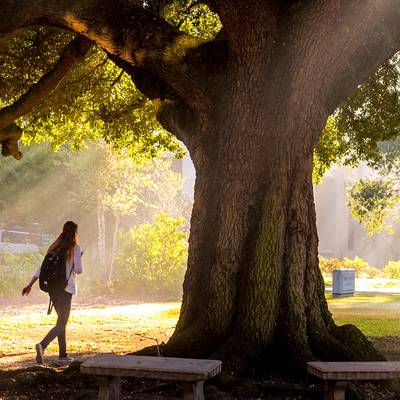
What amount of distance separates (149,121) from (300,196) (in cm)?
835

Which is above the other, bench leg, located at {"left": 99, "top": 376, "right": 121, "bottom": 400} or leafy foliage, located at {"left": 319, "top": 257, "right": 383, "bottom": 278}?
leafy foliage, located at {"left": 319, "top": 257, "right": 383, "bottom": 278}

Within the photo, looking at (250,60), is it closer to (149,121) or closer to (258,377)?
(258,377)

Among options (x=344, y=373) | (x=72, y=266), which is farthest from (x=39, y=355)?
(x=344, y=373)

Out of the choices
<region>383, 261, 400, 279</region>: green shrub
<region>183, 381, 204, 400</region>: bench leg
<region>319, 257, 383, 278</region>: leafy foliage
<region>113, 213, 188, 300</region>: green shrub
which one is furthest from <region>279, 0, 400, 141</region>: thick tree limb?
<region>383, 261, 400, 279</region>: green shrub

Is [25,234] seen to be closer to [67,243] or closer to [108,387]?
[67,243]

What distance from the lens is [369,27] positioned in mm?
8133

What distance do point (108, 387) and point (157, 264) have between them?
1715cm

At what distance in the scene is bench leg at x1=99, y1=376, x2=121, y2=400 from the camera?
6012 millimetres

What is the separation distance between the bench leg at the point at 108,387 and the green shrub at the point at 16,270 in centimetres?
1728

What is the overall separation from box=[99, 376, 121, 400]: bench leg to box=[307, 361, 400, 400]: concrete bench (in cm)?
171

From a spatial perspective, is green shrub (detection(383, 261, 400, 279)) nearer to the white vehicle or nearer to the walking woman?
the white vehicle

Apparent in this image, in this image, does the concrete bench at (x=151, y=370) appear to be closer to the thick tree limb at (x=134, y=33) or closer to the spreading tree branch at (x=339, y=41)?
the thick tree limb at (x=134, y=33)

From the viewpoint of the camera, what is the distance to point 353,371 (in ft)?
18.6

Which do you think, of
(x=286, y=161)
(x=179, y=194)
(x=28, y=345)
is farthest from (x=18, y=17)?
(x=179, y=194)
